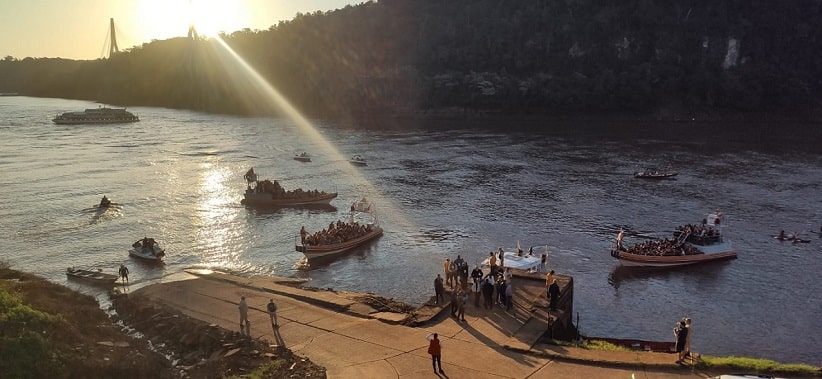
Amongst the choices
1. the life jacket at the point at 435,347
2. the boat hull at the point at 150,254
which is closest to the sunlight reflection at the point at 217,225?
the boat hull at the point at 150,254

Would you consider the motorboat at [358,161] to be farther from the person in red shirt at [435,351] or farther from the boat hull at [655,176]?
the person in red shirt at [435,351]

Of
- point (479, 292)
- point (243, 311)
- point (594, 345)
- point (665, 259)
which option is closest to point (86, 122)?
point (665, 259)

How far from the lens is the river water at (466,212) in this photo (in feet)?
118

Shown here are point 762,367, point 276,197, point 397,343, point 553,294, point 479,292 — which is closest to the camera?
point 762,367

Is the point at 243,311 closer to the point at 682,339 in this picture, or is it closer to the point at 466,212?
the point at 682,339

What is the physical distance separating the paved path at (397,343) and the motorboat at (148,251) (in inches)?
498

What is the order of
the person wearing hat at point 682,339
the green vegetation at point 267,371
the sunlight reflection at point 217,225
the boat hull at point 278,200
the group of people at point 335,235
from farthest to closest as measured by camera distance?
the boat hull at point 278,200 < the sunlight reflection at point 217,225 < the group of people at point 335,235 < the person wearing hat at point 682,339 < the green vegetation at point 267,371

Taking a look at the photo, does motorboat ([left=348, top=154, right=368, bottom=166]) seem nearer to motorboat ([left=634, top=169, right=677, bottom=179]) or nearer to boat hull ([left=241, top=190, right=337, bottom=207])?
boat hull ([left=241, top=190, right=337, bottom=207])

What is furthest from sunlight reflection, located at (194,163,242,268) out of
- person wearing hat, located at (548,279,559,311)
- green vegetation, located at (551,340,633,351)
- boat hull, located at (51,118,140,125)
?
boat hull, located at (51,118,140,125)

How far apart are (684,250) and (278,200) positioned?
37.1m

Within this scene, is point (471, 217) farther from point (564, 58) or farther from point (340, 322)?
point (564, 58)

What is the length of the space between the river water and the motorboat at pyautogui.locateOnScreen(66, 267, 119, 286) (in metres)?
0.71

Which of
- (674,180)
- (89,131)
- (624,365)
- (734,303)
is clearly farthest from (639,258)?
(89,131)

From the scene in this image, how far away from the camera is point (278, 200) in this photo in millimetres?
59844
